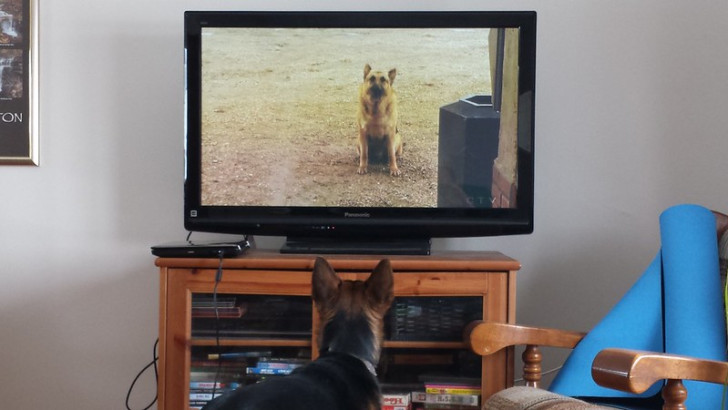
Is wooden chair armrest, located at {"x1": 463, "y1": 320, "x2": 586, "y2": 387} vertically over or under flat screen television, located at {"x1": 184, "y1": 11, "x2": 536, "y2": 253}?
under

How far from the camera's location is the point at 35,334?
311 centimetres

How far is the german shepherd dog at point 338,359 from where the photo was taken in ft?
5.41

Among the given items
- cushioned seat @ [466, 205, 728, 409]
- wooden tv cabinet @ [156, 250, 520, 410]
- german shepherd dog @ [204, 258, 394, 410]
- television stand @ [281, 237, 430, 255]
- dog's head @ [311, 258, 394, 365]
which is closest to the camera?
german shepherd dog @ [204, 258, 394, 410]

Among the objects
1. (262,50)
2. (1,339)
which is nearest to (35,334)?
(1,339)

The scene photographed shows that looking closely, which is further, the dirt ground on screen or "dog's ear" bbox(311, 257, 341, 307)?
the dirt ground on screen

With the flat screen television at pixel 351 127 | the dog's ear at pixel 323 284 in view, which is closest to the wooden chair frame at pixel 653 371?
the dog's ear at pixel 323 284

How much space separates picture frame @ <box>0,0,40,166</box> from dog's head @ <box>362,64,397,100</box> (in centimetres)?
125

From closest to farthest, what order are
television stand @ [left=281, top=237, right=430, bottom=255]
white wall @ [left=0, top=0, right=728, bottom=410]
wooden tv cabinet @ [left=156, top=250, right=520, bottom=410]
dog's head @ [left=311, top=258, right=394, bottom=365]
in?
dog's head @ [left=311, top=258, right=394, bottom=365] < wooden tv cabinet @ [left=156, top=250, right=520, bottom=410] < television stand @ [left=281, top=237, right=430, bottom=255] < white wall @ [left=0, top=0, right=728, bottom=410]

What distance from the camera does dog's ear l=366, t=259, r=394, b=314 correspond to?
1.98 m

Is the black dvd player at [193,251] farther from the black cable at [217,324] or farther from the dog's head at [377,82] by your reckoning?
the dog's head at [377,82]

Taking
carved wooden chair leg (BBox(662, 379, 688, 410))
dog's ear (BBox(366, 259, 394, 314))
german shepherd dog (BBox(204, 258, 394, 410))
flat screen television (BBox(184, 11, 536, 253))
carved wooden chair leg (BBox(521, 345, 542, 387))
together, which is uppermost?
flat screen television (BBox(184, 11, 536, 253))

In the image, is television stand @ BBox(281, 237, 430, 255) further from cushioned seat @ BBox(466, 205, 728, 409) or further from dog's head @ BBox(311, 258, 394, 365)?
dog's head @ BBox(311, 258, 394, 365)

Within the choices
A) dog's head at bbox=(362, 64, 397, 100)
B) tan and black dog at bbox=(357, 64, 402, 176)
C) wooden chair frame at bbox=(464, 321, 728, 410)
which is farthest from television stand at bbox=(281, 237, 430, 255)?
wooden chair frame at bbox=(464, 321, 728, 410)

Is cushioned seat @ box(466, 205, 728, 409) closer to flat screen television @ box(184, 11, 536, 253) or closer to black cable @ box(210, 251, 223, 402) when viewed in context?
flat screen television @ box(184, 11, 536, 253)
